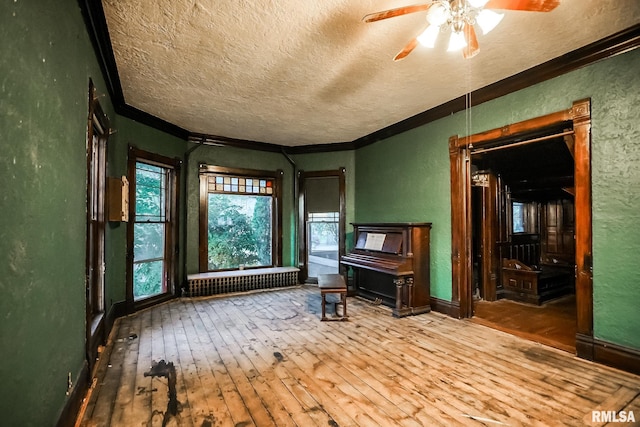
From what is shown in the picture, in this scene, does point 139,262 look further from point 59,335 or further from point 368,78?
point 368,78

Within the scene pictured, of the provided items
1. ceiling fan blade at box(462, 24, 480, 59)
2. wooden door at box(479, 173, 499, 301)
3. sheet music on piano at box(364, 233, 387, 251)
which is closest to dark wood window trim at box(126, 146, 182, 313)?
sheet music on piano at box(364, 233, 387, 251)

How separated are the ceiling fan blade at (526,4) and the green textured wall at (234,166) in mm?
4814

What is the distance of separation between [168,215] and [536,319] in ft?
18.6

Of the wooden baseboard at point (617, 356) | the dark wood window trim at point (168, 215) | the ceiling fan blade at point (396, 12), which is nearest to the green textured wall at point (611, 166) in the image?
the wooden baseboard at point (617, 356)

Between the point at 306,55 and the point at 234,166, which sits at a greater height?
the point at 306,55

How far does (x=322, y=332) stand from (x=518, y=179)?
464cm

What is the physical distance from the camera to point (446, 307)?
400cm

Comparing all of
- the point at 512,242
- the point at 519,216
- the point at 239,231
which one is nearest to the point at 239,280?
the point at 239,231

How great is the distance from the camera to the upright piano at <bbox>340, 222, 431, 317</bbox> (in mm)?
3975

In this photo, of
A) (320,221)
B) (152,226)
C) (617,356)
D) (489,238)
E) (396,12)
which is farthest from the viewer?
(320,221)

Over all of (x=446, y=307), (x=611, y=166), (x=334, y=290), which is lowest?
(x=446, y=307)

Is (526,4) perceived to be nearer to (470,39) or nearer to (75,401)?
(470,39)

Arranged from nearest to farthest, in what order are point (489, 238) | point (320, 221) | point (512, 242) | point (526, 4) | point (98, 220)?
point (526, 4) → point (98, 220) → point (489, 238) → point (512, 242) → point (320, 221)

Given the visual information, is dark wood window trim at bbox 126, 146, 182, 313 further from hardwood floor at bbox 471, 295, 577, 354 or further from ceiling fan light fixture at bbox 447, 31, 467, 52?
hardwood floor at bbox 471, 295, 577, 354
